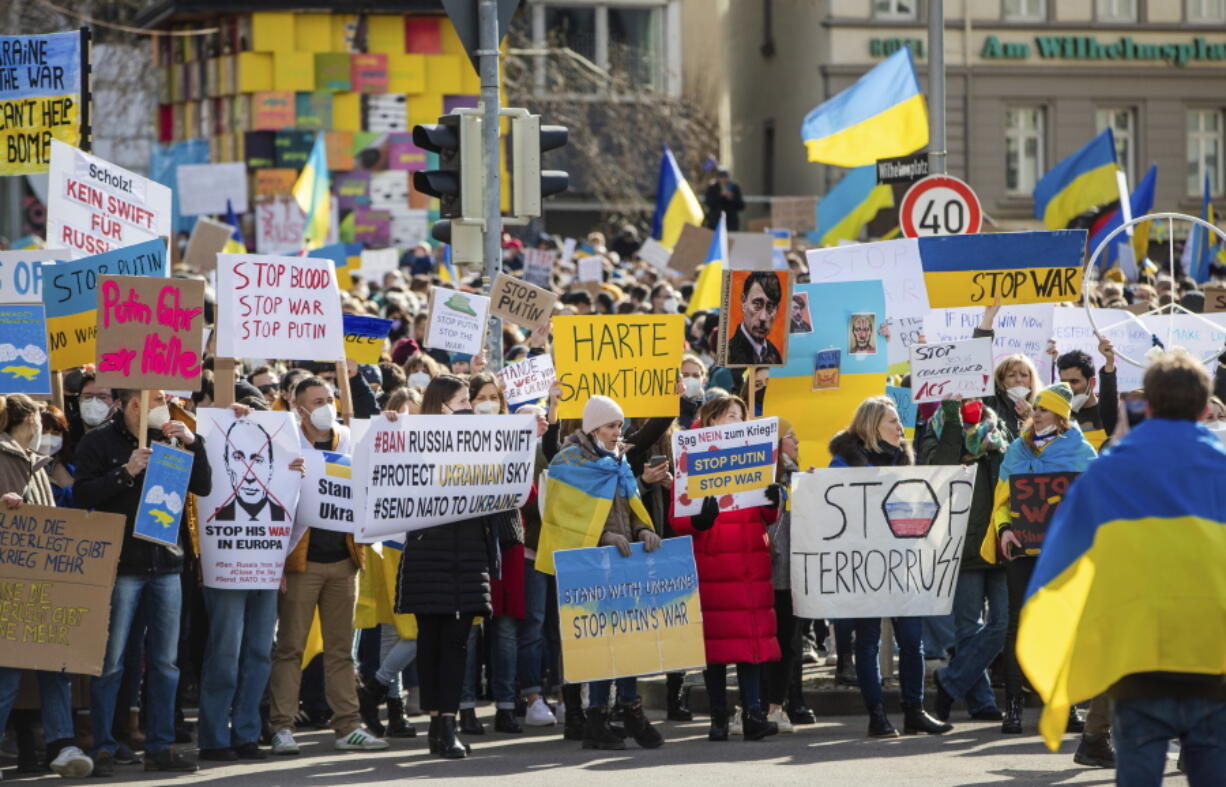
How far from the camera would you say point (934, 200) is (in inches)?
597

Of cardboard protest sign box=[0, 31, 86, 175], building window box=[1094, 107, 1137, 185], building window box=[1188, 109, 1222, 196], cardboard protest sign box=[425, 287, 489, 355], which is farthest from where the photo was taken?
building window box=[1188, 109, 1222, 196]

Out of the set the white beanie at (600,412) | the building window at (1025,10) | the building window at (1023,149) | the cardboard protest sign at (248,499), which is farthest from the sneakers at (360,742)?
the building window at (1025,10)

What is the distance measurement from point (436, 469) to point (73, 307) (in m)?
2.51

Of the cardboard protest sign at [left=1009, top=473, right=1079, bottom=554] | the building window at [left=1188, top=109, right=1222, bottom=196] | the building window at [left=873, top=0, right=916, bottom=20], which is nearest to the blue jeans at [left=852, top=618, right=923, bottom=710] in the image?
the cardboard protest sign at [left=1009, top=473, right=1079, bottom=554]

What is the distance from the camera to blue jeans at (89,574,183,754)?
32.5ft

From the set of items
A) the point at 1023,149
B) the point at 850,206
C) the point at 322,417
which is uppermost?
the point at 1023,149

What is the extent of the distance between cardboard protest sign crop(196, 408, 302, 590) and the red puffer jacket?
196 cm

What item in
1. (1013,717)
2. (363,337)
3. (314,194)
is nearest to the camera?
(1013,717)

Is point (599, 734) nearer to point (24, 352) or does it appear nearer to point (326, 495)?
point (326, 495)

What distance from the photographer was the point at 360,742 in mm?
10727

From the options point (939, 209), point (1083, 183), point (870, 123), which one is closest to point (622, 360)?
point (939, 209)

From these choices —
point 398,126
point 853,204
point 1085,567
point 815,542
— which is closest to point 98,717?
point 815,542

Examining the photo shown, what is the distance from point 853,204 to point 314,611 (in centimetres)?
1329

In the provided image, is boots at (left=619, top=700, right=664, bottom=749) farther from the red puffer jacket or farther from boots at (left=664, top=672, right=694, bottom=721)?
boots at (left=664, top=672, right=694, bottom=721)
